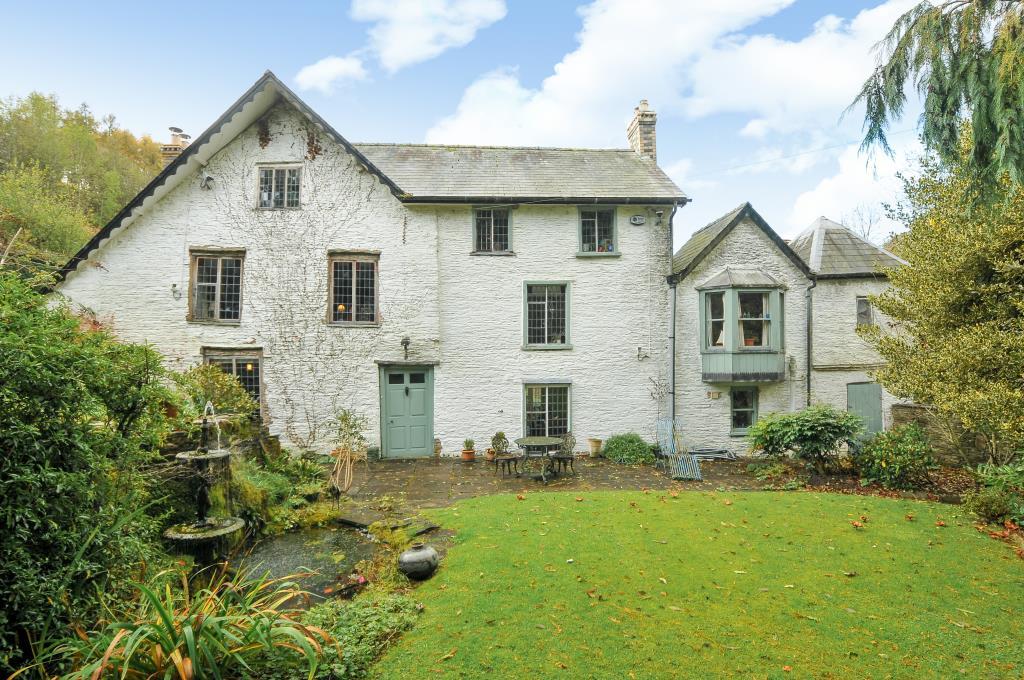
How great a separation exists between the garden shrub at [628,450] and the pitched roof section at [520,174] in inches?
294

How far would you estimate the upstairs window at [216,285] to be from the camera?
14477mm

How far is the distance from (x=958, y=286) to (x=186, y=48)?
17321 mm

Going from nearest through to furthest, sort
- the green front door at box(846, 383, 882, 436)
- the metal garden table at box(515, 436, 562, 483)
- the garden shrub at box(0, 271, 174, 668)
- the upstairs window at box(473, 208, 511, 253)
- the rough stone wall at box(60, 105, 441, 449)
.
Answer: the garden shrub at box(0, 271, 174, 668), the metal garden table at box(515, 436, 562, 483), the rough stone wall at box(60, 105, 441, 449), the upstairs window at box(473, 208, 511, 253), the green front door at box(846, 383, 882, 436)

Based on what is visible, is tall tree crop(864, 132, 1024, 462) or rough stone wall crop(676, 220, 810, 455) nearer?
tall tree crop(864, 132, 1024, 462)

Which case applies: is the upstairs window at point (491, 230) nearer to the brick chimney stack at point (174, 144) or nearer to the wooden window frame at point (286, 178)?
the wooden window frame at point (286, 178)

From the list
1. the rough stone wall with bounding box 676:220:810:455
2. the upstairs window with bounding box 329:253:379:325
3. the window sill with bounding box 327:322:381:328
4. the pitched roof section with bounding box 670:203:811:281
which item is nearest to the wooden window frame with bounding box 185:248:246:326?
the upstairs window with bounding box 329:253:379:325

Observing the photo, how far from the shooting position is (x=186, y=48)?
440 inches

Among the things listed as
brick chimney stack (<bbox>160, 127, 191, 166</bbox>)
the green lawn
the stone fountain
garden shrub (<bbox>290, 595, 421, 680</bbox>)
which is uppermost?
brick chimney stack (<bbox>160, 127, 191, 166</bbox>)

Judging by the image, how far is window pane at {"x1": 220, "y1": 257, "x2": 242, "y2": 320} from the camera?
14.6 meters

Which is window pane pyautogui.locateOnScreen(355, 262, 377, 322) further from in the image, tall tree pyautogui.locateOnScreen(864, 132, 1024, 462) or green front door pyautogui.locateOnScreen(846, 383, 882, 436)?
green front door pyautogui.locateOnScreen(846, 383, 882, 436)

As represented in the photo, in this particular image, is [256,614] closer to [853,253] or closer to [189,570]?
[189,570]

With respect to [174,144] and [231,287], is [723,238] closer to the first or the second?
[231,287]

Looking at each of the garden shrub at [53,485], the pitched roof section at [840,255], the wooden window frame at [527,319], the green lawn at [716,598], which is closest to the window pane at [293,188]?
the wooden window frame at [527,319]

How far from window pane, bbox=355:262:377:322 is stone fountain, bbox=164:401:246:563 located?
722 centimetres
